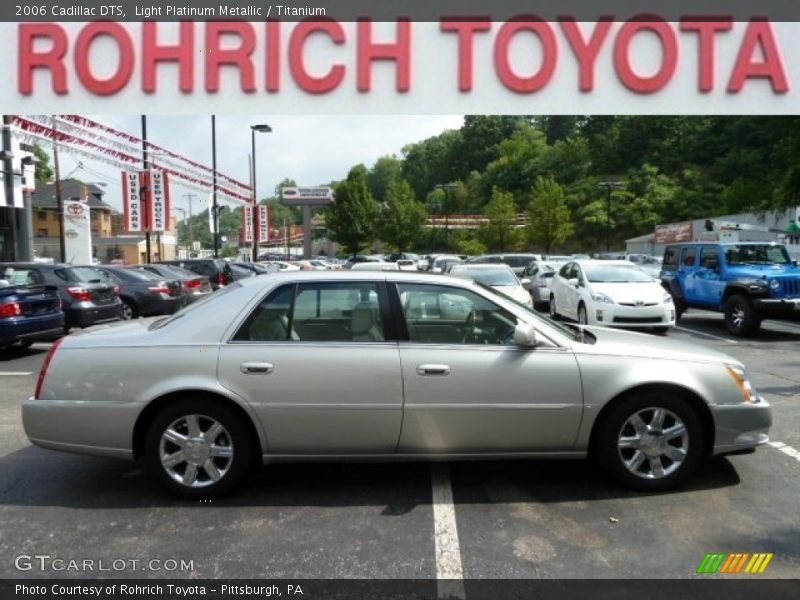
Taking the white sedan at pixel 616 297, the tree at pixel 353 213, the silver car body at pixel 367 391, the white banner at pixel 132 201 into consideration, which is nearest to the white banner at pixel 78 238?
the white banner at pixel 132 201

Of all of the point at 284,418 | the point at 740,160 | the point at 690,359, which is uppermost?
the point at 740,160

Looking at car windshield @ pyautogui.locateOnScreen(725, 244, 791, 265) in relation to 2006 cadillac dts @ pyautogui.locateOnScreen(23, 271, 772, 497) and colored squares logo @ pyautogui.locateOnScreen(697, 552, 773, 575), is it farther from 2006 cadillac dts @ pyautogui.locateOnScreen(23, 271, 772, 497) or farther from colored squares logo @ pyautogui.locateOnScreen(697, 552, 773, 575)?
colored squares logo @ pyautogui.locateOnScreen(697, 552, 773, 575)

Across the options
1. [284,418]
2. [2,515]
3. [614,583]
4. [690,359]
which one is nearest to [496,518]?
[614,583]

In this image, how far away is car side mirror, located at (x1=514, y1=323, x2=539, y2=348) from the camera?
4.13 meters

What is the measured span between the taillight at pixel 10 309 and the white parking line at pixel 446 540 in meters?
8.07

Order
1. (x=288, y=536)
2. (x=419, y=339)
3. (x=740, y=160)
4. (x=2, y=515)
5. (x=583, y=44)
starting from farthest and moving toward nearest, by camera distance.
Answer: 1. (x=740, y=160)
2. (x=583, y=44)
3. (x=419, y=339)
4. (x=2, y=515)
5. (x=288, y=536)

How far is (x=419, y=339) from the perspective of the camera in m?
4.26

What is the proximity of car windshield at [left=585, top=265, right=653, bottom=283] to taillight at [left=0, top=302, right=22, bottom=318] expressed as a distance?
10.3m

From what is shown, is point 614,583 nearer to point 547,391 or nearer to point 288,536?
point 547,391

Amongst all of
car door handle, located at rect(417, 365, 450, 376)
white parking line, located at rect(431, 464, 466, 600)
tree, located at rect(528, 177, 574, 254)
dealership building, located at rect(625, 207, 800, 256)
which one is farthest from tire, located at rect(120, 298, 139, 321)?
tree, located at rect(528, 177, 574, 254)

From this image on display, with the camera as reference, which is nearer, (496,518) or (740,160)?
(496,518)

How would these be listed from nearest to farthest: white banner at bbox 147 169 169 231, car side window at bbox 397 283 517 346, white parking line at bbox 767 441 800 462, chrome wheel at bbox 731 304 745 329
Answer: car side window at bbox 397 283 517 346, white parking line at bbox 767 441 800 462, chrome wheel at bbox 731 304 745 329, white banner at bbox 147 169 169 231

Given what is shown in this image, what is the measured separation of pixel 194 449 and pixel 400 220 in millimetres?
52769

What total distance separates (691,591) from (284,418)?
2.49 m
